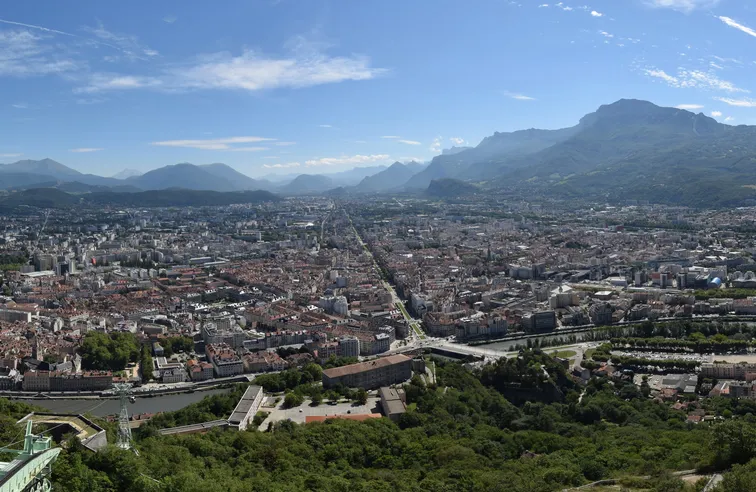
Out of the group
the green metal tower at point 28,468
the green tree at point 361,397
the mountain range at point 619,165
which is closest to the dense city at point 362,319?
the green tree at point 361,397

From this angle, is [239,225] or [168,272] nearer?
[168,272]

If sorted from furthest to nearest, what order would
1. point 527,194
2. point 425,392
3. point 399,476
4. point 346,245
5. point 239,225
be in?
point 527,194 → point 239,225 → point 346,245 → point 425,392 → point 399,476

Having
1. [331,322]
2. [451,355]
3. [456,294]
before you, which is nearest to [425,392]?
[451,355]

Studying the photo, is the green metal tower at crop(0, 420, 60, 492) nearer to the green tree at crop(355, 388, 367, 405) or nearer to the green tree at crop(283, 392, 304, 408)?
the green tree at crop(283, 392, 304, 408)

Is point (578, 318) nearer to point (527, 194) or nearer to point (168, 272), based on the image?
point (168, 272)

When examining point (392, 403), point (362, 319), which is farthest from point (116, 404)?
point (362, 319)

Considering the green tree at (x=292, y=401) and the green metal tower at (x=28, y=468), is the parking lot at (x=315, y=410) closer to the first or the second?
the green tree at (x=292, y=401)

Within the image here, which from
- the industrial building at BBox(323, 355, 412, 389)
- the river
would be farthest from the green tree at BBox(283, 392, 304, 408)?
the river
